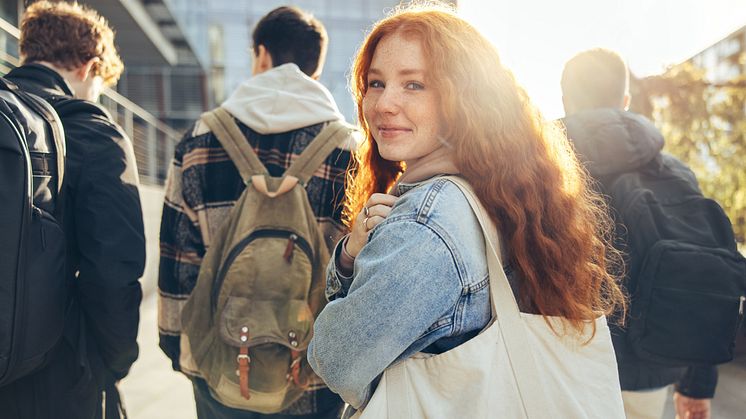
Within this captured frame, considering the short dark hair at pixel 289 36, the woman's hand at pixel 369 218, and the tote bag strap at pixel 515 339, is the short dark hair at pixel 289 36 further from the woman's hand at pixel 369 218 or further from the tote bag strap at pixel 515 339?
the tote bag strap at pixel 515 339

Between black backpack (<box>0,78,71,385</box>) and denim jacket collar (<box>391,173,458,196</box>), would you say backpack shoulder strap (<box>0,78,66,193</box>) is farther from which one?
denim jacket collar (<box>391,173,458,196</box>)

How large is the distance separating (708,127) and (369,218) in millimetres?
9969

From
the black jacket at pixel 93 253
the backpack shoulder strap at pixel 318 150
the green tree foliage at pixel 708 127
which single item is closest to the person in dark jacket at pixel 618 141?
the backpack shoulder strap at pixel 318 150

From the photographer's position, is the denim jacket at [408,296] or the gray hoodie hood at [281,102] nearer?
the denim jacket at [408,296]

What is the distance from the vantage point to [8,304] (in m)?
1.79

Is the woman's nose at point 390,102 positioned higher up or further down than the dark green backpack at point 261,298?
higher up

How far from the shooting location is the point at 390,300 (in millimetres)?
1294

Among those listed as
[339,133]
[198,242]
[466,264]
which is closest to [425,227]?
[466,264]

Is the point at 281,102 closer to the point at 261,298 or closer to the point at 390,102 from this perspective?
the point at 261,298

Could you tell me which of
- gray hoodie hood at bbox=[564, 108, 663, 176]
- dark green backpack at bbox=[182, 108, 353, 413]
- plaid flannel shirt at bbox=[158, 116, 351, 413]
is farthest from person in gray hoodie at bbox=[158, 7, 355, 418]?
gray hoodie hood at bbox=[564, 108, 663, 176]

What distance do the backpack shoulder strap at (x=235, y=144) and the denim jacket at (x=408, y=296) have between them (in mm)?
1113

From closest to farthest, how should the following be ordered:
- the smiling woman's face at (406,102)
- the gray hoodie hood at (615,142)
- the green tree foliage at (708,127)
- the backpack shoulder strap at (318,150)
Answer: the smiling woman's face at (406,102) → the backpack shoulder strap at (318,150) → the gray hoodie hood at (615,142) → the green tree foliage at (708,127)

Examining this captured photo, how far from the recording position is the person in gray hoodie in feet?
8.10

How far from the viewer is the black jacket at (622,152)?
2.57 meters
